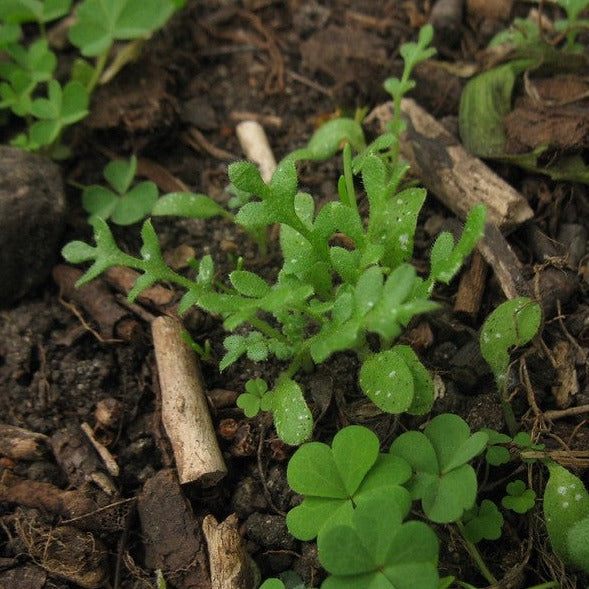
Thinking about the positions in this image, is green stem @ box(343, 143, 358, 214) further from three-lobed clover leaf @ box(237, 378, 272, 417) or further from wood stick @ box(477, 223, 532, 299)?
three-lobed clover leaf @ box(237, 378, 272, 417)

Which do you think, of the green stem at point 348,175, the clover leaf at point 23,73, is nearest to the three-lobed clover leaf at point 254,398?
the green stem at point 348,175

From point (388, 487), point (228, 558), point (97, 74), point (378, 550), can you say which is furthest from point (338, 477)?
point (97, 74)

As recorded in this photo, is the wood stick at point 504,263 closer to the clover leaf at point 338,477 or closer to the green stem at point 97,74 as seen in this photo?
the clover leaf at point 338,477

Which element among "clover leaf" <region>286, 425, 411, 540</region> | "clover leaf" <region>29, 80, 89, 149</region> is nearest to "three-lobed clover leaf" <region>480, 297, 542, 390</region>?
"clover leaf" <region>286, 425, 411, 540</region>

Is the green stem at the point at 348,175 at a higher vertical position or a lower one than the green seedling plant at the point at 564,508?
higher

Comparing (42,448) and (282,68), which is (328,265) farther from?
(282,68)

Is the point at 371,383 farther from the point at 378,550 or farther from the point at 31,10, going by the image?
the point at 31,10
